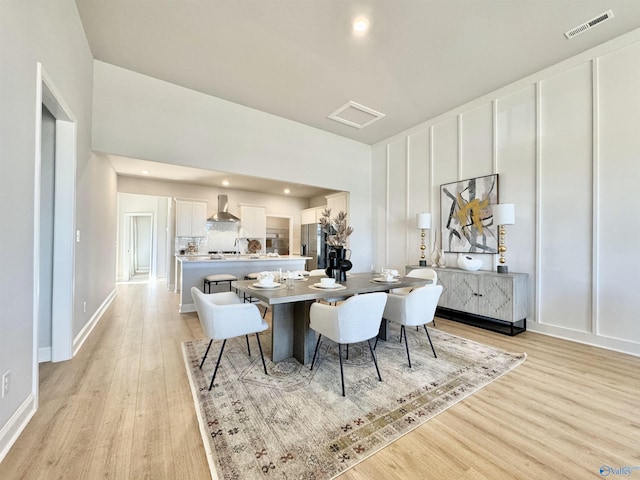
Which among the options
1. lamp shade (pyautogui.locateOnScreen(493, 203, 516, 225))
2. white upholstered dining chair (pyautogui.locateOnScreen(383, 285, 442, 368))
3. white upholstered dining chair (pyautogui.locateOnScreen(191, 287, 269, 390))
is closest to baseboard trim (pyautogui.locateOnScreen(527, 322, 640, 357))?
lamp shade (pyautogui.locateOnScreen(493, 203, 516, 225))

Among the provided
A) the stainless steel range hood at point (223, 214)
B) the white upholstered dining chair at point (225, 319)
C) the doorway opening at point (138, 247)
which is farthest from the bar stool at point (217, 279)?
the doorway opening at point (138, 247)

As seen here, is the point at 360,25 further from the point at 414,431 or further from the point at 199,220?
the point at 199,220

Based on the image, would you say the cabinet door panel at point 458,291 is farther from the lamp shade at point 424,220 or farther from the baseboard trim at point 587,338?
the lamp shade at point 424,220

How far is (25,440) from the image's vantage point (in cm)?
153

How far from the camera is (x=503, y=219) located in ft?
11.7

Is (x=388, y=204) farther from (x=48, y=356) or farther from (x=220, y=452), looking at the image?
(x=48, y=356)

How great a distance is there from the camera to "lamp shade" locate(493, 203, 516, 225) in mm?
3533

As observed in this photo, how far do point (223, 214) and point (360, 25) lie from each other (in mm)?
5101

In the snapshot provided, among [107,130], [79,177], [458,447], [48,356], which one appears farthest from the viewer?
[107,130]

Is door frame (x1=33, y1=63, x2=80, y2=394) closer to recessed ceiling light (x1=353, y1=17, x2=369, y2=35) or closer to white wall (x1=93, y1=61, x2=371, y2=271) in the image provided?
white wall (x1=93, y1=61, x2=371, y2=271)

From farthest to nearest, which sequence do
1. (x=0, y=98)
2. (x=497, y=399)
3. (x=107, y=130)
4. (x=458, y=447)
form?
(x=107, y=130) < (x=497, y=399) < (x=458, y=447) < (x=0, y=98)

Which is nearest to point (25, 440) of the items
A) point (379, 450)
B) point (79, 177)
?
point (379, 450)

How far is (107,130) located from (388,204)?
4790 mm

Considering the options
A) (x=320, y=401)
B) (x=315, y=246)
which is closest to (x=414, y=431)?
(x=320, y=401)
